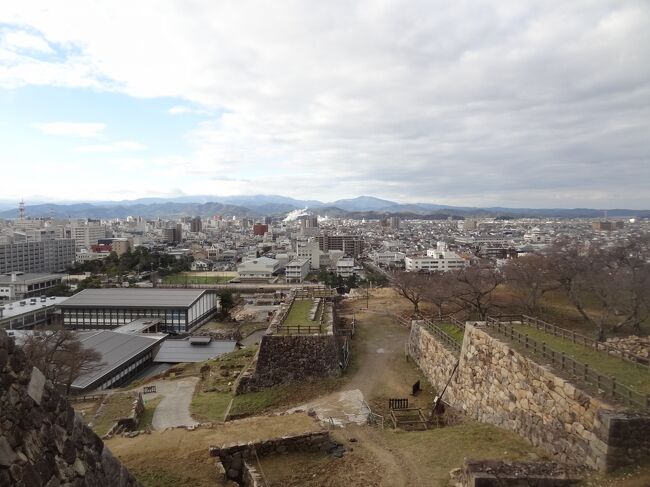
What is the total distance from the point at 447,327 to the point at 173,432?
12.9 meters

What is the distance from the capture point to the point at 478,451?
9.57 m

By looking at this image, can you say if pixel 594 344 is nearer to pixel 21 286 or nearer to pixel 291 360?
pixel 291 360

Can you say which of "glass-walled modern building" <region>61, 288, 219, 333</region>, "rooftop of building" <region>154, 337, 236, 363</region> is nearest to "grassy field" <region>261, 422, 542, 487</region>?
"rooftop of building" <region>154, 337, 236, 363</region>

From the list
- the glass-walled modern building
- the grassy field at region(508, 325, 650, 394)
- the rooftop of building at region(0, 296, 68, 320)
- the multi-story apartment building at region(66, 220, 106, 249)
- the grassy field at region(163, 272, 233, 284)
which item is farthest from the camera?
the multi-story apartment building at region(66, 220, 106, 249)

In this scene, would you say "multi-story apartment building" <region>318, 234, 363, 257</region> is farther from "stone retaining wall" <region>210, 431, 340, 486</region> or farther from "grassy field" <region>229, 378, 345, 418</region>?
"stone retaining wall" <region>210, 431, 340, 486</region>

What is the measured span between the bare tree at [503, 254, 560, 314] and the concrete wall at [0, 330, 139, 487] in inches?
1025

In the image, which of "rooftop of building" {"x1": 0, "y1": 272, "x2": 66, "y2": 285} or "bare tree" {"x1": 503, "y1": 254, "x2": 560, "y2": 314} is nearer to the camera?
"bare tree" {"x1": 503, "y1": 254, "x2": 560, "y2": 314}

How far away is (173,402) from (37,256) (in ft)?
305

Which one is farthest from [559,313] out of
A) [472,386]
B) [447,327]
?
[472,386]

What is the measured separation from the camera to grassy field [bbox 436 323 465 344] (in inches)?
697

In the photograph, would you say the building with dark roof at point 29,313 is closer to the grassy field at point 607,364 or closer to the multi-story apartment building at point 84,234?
the grassy field at point 607,364

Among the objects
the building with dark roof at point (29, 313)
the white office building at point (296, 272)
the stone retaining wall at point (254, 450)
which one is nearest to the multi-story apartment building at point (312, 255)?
the white office building at point (296, 272)

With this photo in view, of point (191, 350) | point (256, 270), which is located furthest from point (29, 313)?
point (256, 270)

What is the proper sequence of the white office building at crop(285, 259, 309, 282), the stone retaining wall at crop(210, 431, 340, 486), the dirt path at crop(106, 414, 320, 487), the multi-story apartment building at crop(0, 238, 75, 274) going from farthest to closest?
the multi-story apartment building at crop(0, 238, 75, 274)
the white office building at crop(285, 259, 309, 282)
the stone retaining wall at crop(210, 431, 340, 486)
the dirt path at crop(106, 414, 320, 487)
